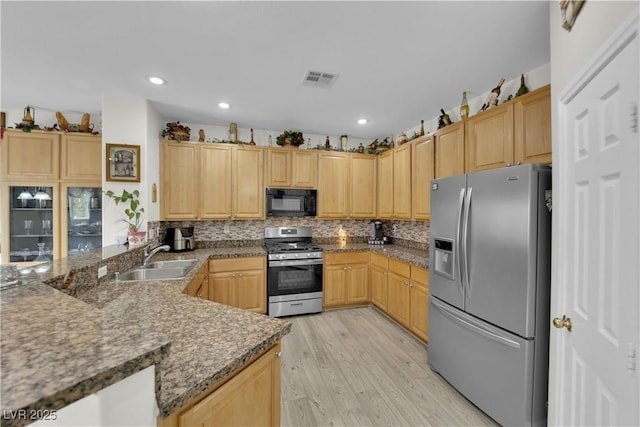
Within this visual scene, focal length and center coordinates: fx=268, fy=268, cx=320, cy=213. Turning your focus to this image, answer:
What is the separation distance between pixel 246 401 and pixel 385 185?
3325 millimetres

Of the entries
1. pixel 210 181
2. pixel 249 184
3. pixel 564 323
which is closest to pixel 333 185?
pixel 249 184

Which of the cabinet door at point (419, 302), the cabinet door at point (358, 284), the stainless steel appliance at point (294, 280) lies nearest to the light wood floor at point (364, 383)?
the cabinet door at point (419, 302)

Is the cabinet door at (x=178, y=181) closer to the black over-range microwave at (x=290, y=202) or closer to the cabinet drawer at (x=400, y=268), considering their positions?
the black over-range microwave at (x=290, y=202)

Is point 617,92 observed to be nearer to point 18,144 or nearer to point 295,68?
point 295,68

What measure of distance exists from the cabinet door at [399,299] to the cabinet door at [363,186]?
1114 mm

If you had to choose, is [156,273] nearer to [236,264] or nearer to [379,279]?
[236,264]

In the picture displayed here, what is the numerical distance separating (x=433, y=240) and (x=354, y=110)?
1.77 metres

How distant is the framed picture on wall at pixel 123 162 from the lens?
2.81 meters

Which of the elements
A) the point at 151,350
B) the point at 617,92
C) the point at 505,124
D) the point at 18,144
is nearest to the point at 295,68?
the point at 505,124

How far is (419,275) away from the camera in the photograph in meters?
2.78

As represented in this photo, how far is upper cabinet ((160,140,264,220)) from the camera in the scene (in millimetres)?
3340

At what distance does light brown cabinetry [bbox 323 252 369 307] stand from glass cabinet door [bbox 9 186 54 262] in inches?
131

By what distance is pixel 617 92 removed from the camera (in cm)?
95

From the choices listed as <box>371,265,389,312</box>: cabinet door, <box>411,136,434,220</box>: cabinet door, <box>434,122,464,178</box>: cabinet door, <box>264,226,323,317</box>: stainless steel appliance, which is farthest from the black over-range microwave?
<box>434,122,464,178</box>: cabinet door
